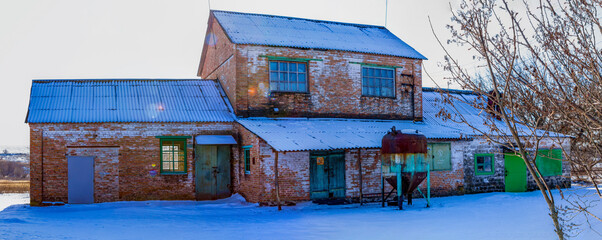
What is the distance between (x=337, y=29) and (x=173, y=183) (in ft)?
29.5

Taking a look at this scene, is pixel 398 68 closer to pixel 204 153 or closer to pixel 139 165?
pixel 204 153

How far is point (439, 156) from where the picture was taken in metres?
18.6

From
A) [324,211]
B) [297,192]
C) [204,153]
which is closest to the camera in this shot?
[324,211]

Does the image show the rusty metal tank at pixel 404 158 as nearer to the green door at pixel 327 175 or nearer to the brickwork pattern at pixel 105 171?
the green door at pixel 327 175

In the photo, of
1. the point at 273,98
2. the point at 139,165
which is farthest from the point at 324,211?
the point at 139,165

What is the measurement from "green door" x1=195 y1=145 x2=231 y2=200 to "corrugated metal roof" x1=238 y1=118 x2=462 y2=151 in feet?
4.78

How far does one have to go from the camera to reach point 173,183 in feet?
55.2

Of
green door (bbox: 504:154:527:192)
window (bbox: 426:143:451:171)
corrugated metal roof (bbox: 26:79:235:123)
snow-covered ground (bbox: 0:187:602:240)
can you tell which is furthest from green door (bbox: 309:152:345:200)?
green door (bbox: 504:154:527:192)

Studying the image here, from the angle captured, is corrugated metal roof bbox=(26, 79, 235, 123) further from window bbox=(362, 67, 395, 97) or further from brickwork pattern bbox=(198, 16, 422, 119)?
window bbox=(362, 67, 395, 97)

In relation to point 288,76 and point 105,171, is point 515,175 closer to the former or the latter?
point 288,76

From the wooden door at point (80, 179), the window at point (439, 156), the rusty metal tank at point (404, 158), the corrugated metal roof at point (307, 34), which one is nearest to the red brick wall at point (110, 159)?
the wooden door at point (80, 179)

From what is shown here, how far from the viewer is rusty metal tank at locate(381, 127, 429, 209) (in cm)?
1514

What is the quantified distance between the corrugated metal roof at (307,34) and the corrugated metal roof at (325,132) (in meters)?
2.59

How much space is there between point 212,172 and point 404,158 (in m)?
6.37
